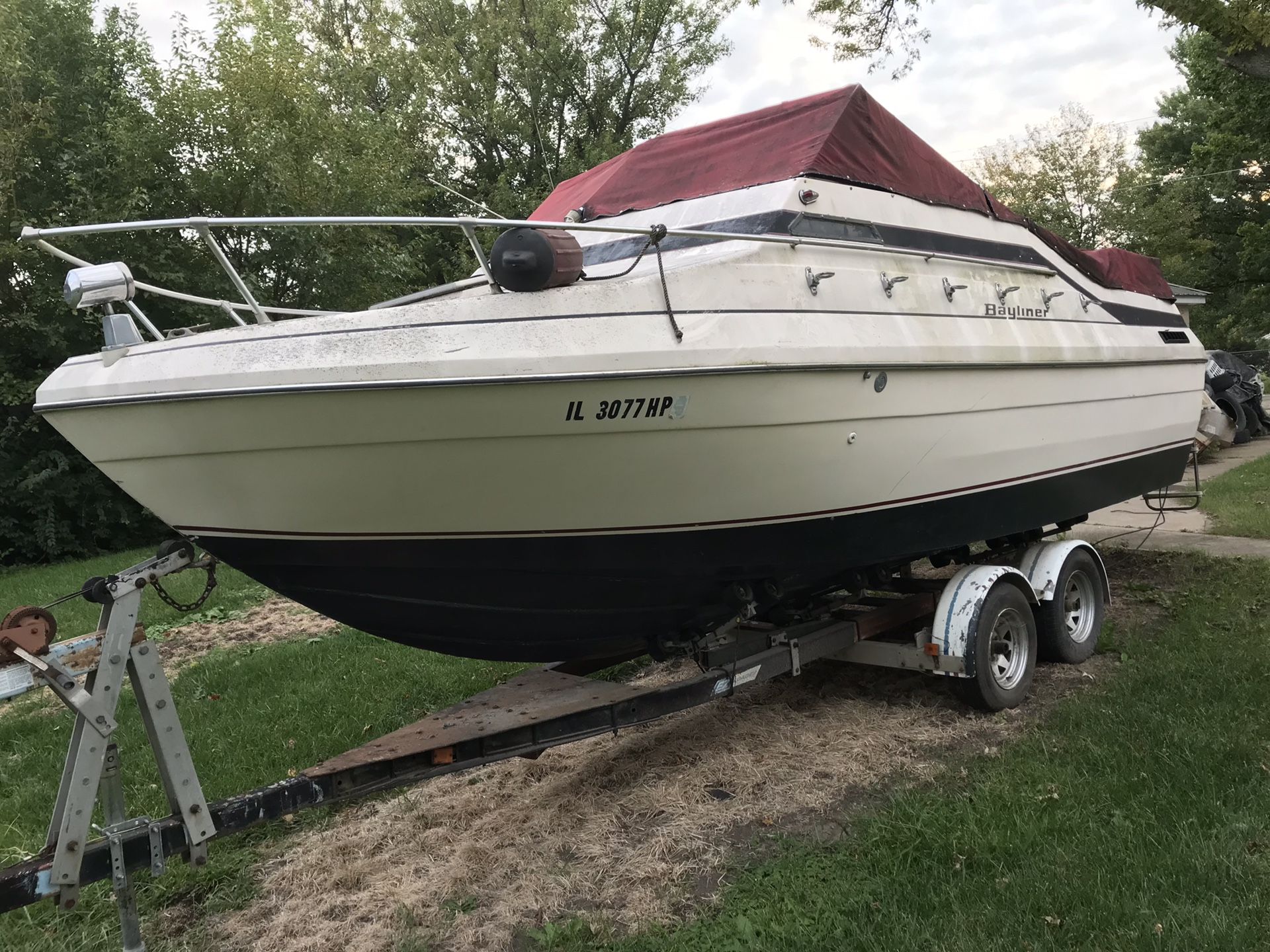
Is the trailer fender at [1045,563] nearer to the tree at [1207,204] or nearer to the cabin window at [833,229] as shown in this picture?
the cabin window at [833,229]

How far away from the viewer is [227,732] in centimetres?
465

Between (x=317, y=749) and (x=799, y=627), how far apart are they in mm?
2400

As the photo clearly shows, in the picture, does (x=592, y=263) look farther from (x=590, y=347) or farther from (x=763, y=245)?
(x=590, y=347)

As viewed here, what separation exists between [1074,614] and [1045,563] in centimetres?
50

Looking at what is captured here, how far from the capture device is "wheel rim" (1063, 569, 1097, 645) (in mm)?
4984

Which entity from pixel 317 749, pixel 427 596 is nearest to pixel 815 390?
pixel 427 596

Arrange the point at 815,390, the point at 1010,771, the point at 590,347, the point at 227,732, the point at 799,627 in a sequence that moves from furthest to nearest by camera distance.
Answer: the point at 227,732
the point at 799,627
the point at 1010,771
the point at 815,390
the point at 590,347

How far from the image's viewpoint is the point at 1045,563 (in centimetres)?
475

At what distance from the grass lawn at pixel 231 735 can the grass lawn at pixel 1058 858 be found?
1.45 meters

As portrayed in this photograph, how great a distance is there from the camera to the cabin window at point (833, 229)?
360 centimetres

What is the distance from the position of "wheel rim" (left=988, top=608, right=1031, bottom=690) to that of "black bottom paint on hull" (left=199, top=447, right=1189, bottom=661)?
76 centimetres

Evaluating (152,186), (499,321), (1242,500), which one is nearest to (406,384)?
(499,321)

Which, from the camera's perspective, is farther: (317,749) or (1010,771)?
(317,749)

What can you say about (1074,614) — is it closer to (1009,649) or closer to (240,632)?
(1009,649)
